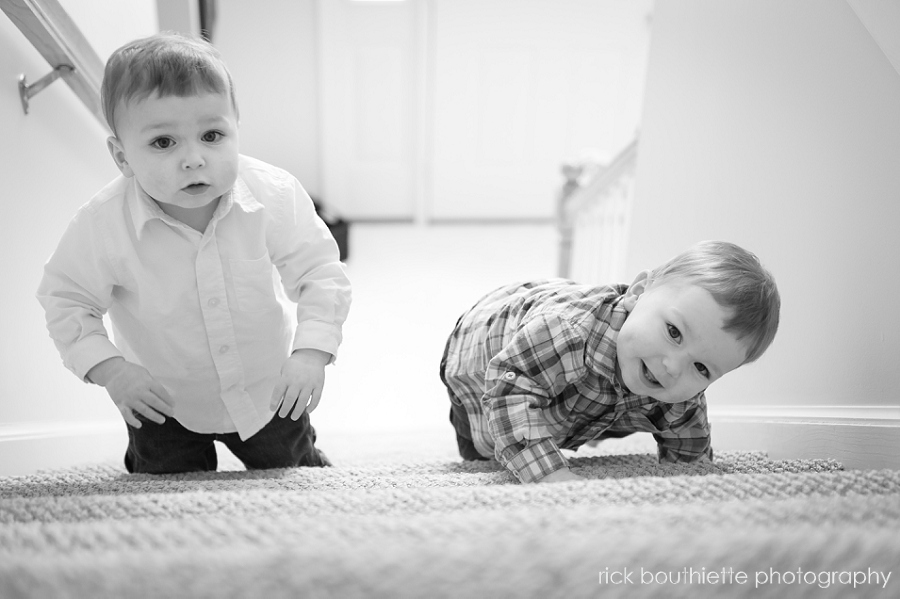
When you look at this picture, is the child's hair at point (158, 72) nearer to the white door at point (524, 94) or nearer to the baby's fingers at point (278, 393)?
the baby's fingers at point (278, 393)

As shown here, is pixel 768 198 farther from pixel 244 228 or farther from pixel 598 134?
pixel 598 134

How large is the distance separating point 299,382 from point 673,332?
55cm

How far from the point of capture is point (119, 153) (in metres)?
1.03

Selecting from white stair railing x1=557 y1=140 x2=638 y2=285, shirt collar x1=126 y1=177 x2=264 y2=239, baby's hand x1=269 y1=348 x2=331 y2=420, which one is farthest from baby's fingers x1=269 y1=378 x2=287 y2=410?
white stair railing x1=557 y1=140 x2=638 y2=285

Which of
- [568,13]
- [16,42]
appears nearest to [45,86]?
[16,42]

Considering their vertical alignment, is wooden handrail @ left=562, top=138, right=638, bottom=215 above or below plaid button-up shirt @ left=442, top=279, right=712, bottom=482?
above

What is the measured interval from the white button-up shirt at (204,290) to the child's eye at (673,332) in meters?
0.50

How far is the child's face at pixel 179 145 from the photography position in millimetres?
962

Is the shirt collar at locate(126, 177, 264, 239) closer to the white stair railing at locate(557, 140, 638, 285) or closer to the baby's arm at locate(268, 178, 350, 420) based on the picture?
the baby's arm at locate(268, 178, 350, 420)

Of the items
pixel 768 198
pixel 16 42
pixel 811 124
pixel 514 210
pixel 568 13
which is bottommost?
pixel 514 210

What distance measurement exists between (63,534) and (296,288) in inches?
25.1

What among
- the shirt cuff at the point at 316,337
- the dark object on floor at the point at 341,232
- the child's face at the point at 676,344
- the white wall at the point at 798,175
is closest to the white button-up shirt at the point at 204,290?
the shirt cuff at the point at 316,337

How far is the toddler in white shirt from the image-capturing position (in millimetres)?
977

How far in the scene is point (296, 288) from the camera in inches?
45.6
